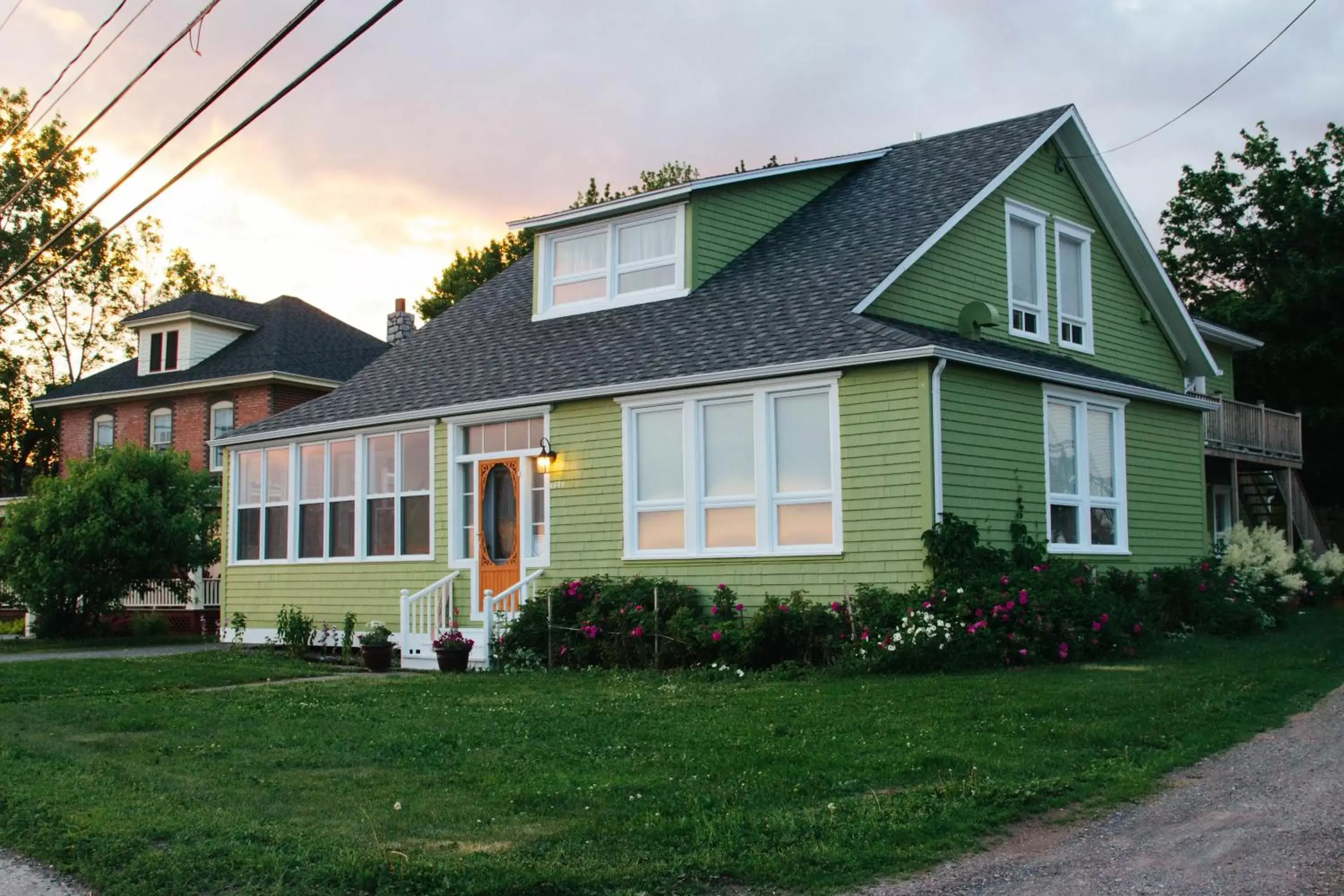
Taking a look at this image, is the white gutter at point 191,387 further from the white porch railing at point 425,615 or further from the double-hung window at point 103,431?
the white porch railing at point 425,615

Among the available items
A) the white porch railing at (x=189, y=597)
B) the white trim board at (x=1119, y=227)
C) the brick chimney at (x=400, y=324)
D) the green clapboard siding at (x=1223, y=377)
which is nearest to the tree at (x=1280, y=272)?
the green clapboard siding at (x=1223, y=377)

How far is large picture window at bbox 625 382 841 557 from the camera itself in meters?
15.0

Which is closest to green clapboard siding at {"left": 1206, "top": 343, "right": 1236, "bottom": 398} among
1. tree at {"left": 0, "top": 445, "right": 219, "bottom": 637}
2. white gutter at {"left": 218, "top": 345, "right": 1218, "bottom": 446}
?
white gutter at {"left": 218, "top": 345, "right": 1218, "bottom": 446}

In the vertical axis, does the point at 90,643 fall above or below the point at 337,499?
below

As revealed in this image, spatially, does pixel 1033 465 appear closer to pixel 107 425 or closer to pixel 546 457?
pixel 546 457

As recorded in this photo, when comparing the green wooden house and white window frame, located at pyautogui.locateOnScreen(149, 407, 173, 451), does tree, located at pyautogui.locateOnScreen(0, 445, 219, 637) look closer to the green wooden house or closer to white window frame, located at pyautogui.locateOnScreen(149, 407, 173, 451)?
the green wooden house

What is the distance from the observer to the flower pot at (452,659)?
54.6 feet

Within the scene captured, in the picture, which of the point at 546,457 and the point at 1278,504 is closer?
the point at 546,457

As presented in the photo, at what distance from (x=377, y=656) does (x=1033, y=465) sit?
8.74m

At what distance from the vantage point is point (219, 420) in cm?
3356

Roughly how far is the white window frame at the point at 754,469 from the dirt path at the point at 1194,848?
689 cm

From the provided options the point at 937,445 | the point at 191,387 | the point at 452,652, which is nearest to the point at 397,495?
the point at 452,652

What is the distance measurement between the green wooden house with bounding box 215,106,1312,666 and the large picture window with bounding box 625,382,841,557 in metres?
0.03

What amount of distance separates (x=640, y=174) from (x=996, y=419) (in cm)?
3142
